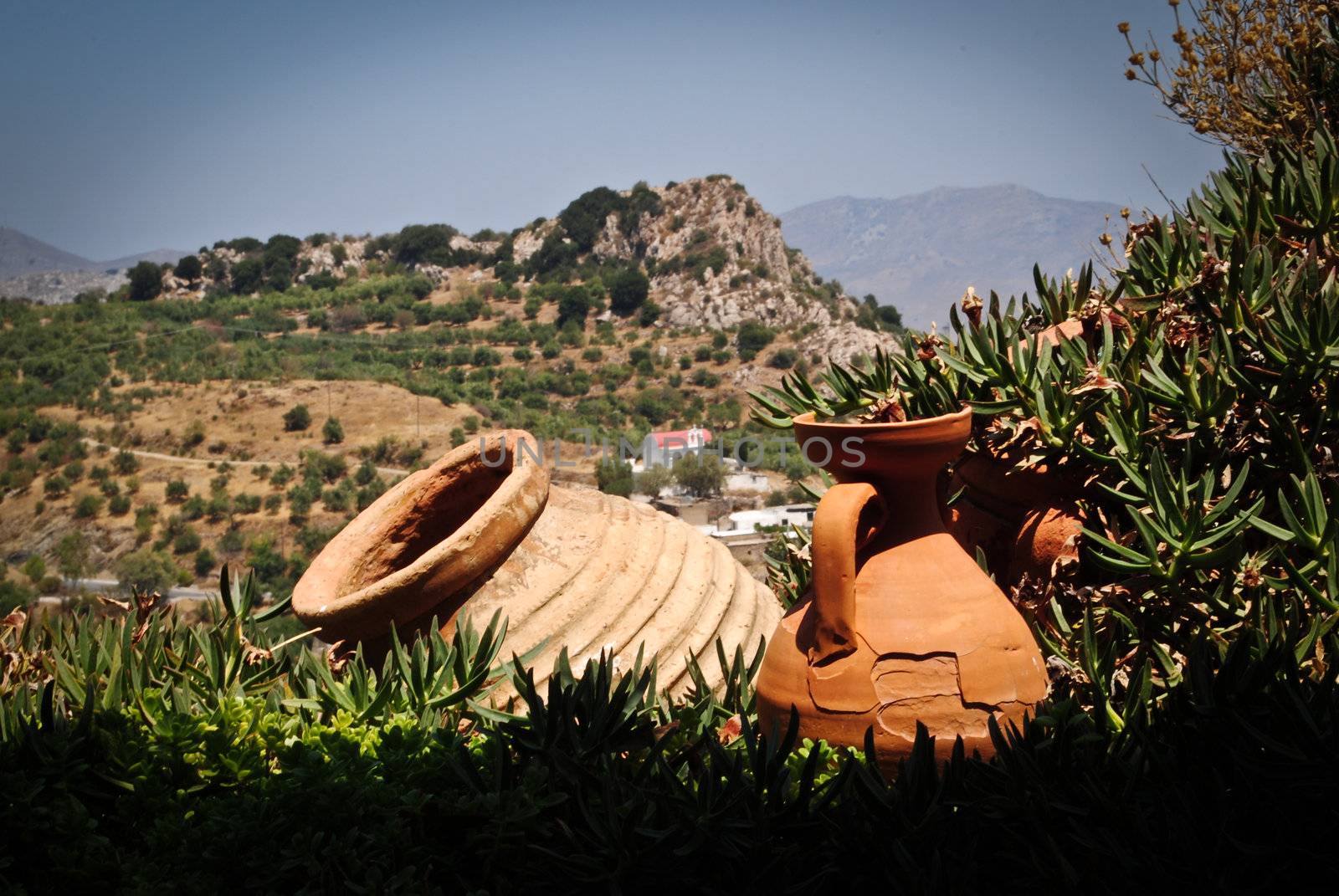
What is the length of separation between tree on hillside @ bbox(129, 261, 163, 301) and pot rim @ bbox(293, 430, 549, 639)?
257ft

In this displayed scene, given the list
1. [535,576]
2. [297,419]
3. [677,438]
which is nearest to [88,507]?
[297,419]

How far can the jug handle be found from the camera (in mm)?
3135

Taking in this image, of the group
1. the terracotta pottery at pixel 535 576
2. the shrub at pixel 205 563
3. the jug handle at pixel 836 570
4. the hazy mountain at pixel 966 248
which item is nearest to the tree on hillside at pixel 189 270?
the shrub at pixel 205 563

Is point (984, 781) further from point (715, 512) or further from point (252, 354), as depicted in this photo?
point (252, 354)

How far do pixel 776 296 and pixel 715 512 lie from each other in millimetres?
36228

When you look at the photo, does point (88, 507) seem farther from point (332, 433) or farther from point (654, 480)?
point (654, 480)

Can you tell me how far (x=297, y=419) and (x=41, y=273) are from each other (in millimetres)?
70703

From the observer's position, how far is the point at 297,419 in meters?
49.8

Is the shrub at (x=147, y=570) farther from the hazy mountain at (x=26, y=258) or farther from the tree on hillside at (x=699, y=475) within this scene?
the hazy mountain at (x=26, y=258)

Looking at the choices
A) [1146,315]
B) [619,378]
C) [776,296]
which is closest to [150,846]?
[1146,315]

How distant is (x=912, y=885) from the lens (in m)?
2.48

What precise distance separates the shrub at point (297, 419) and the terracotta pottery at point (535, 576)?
1837 inches

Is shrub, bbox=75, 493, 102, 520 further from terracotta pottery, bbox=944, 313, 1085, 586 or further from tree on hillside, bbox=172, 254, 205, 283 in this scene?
terracotta pottery, bbox=944, 313, 1085, 586

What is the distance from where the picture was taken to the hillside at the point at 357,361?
43.0 m
